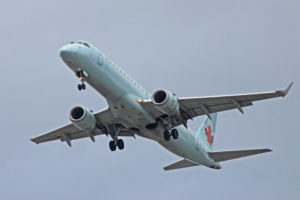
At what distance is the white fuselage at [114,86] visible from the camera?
41281mm

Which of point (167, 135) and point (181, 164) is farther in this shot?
point (181, 164)

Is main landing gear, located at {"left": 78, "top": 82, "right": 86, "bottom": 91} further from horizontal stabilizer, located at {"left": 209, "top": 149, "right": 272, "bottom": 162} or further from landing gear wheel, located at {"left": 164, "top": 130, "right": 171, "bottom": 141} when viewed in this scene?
horizontal stabilizer, located at {"left": 209, "top": 149, "right": 272, "bottom": 162}

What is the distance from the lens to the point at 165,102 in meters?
43.1

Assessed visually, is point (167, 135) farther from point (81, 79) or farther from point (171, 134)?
point (81, 79)

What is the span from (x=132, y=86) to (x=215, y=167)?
1314cm

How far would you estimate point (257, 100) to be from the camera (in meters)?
43.3

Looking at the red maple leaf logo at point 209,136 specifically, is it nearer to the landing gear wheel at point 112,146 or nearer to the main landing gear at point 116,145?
the main landing gear at point 116,145

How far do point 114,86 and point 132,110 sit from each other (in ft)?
7.60

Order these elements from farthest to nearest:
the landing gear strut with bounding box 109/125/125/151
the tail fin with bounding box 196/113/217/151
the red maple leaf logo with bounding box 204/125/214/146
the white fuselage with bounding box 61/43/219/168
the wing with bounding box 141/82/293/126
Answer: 1. the red maple leaf logo with bounding box 204/125/214/146
2. the tail fin with bounding box 196/113/217/151
3. the landing gear strut with bounding box 109/125/125/151
4. the wing with bounding box 141/82/293/126
5. the white fuselage with bounding box 61/43/219/168

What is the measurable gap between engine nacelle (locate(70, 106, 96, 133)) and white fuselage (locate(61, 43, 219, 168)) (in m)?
2.13

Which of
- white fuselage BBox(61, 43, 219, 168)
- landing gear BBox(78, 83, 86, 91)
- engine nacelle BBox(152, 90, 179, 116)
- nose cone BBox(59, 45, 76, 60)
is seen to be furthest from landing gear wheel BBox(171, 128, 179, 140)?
nose cone BBox(59, 45, 76, 60)

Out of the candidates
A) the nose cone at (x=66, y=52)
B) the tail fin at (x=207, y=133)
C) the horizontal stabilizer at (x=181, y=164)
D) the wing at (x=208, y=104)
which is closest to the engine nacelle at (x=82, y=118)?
the wing at (x=208, y=104)

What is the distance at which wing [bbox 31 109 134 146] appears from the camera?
46906 millimetres

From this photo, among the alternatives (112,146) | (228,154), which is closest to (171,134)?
(112,146)
